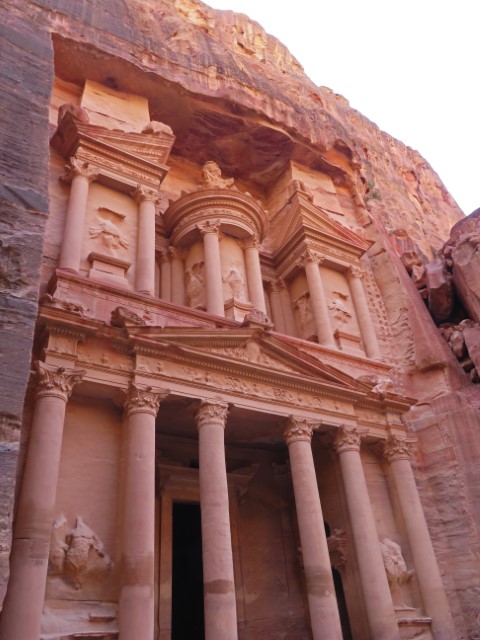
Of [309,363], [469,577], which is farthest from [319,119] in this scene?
[469,577]

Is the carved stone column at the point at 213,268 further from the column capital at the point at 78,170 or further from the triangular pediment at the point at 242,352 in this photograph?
the column capital at the point at 78,170

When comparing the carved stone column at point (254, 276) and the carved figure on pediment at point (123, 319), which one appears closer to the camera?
the carved figure on pediment at point (123, 319)

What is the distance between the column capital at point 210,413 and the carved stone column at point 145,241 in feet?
10.1

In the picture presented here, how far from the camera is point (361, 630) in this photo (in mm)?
10609

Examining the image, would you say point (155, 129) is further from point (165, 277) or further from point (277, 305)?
point (277, 305)

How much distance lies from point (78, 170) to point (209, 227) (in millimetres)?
3633

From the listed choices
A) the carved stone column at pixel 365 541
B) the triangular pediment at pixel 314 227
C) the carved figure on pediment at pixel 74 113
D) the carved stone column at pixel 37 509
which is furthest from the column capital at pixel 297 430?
the carved figure on pediment at pixel 74 113

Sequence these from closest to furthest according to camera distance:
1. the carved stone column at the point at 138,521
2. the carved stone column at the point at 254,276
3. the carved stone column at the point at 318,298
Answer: the carved stone column at the point at 138,521, the carved stone column at the point at 254,276, the carved stone column at the point at 318,298

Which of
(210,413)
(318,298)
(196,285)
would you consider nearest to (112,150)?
(196,285)

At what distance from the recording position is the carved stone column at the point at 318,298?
1482 centimetres

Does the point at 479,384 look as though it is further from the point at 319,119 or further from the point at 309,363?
the point at 319,119

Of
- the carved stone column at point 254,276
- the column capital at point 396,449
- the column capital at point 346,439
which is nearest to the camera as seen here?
the column capital at point 346,439

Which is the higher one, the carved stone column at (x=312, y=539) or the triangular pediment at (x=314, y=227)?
the triangular pediment at (x=314, y=227)

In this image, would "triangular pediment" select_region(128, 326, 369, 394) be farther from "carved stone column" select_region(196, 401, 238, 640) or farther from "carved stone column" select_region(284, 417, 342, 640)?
"carved stone column" select_region(284, 417, 342, 640)
